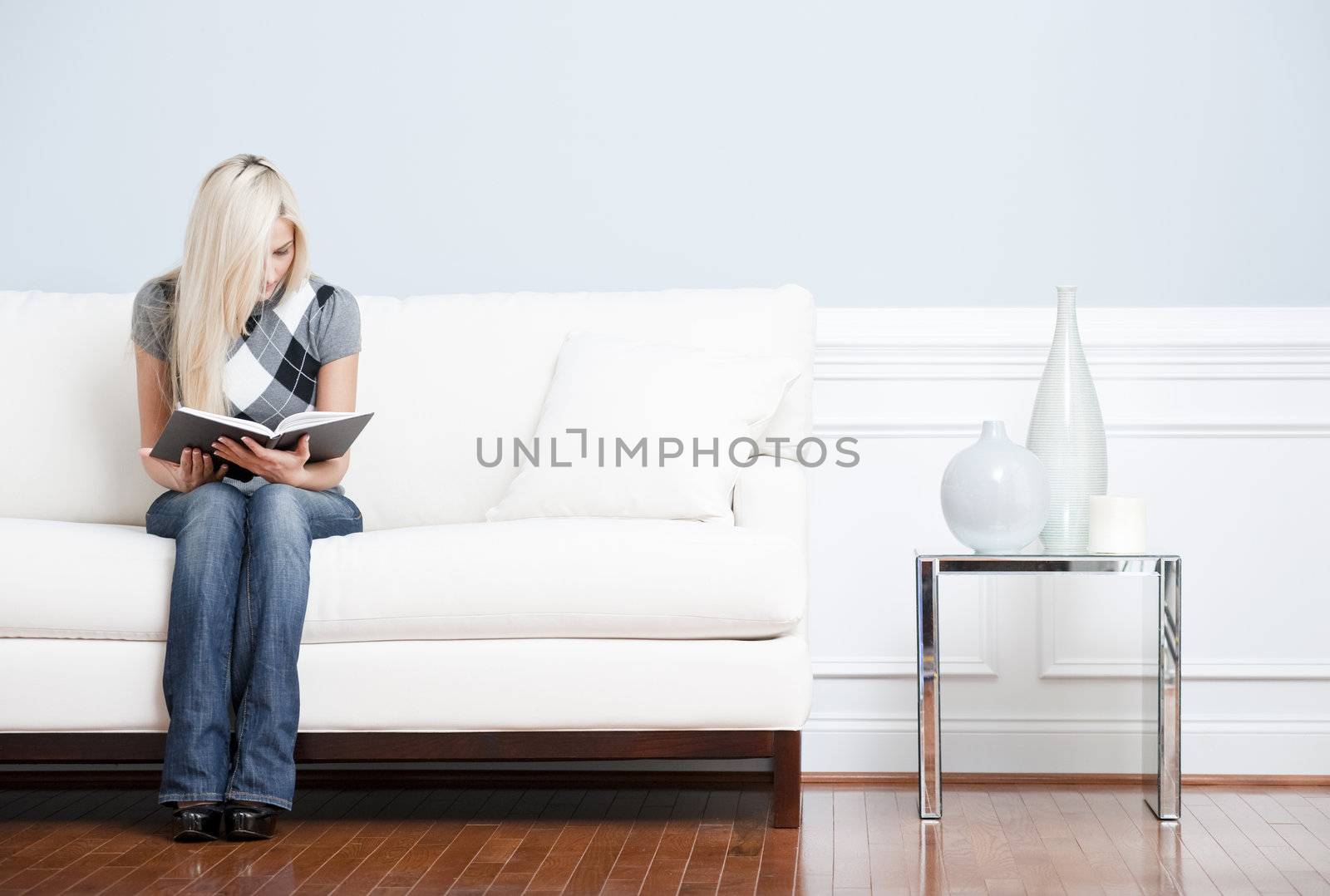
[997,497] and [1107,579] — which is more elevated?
[997,497]

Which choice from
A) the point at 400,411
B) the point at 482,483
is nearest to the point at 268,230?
the point at 400,411

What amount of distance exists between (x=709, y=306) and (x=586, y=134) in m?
0.55

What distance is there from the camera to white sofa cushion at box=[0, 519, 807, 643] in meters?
1.80

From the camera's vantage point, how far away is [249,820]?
1778mm

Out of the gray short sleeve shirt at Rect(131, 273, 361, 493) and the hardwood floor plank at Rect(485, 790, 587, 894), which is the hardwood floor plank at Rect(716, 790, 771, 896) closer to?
the hardwood floor plank at Rect(485, 790, 587, 894)

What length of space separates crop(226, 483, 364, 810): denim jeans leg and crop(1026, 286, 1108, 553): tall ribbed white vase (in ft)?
4.27

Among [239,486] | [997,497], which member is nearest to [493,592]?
[239,486]

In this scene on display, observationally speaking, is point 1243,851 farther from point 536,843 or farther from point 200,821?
point 200,821

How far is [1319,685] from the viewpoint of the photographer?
2.40m

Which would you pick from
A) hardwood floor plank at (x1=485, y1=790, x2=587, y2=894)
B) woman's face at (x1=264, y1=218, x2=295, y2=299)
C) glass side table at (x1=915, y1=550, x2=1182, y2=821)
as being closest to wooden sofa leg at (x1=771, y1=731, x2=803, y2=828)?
glass side table at (x1=915, y1=550, x2=1182, y2=821)

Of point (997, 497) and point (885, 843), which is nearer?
point (885, 843)

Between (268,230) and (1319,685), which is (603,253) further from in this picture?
(1319,685)

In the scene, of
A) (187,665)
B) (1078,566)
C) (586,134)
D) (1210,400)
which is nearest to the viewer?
(187,665)

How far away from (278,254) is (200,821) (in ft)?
3.09
